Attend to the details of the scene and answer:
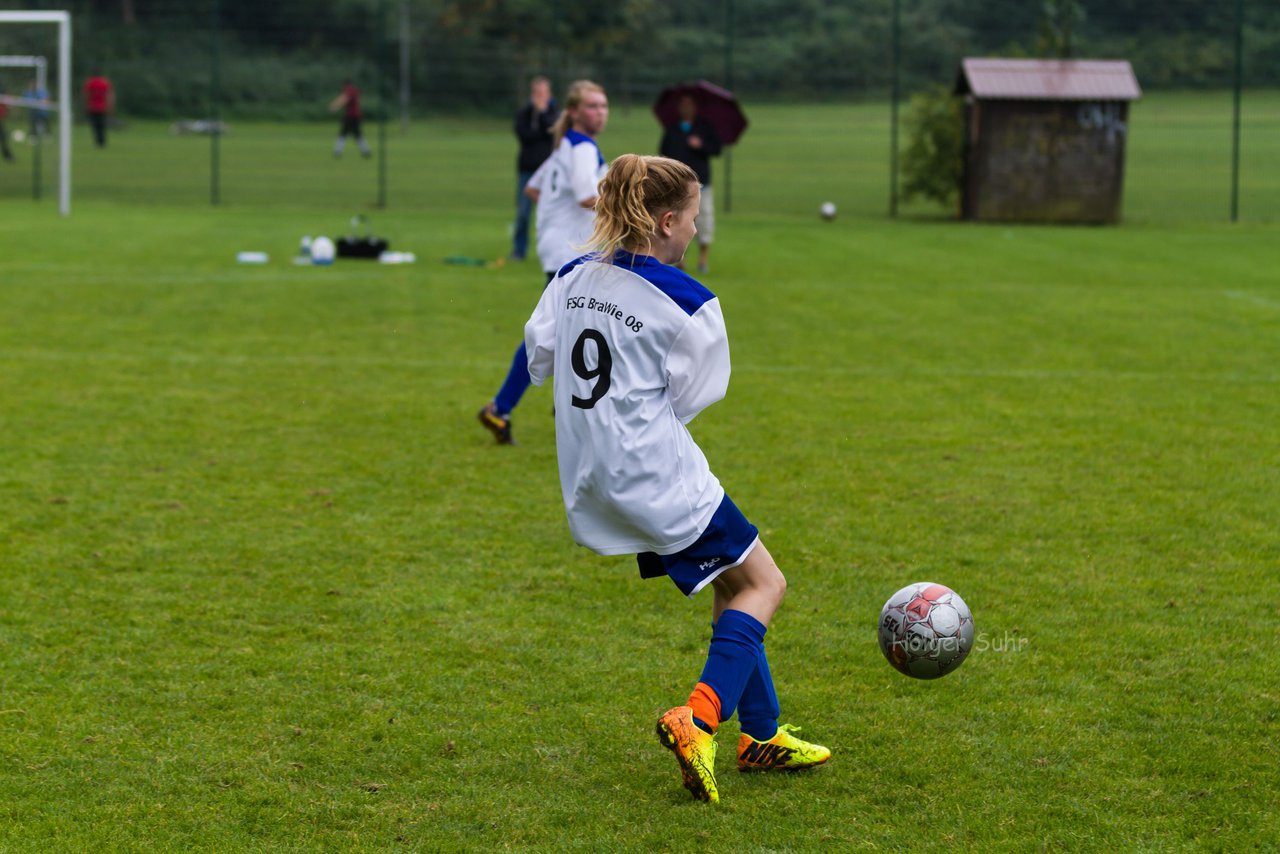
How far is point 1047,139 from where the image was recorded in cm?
2266

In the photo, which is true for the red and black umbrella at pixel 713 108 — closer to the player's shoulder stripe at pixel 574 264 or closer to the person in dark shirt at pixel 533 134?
the person in dark shirt at pixel 533 134

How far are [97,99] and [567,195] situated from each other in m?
25.7

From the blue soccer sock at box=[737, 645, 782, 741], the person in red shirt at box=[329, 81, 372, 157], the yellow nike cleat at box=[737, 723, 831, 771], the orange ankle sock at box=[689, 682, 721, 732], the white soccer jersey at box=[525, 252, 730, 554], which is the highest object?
the person in red shirt at box=[329, 81, 372, 157]

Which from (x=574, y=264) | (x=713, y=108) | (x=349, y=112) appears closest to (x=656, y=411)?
(x=574, y=264)

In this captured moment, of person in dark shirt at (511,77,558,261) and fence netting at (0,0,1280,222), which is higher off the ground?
fence netting at (0,0,1280,222)

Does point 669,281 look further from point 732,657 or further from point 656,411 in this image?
point 732,657

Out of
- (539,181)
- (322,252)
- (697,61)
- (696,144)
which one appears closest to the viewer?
(539,181)

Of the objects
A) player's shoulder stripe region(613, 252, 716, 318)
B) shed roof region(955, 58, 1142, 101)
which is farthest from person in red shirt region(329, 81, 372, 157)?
player's shoulder stripe region(613, 252, 716, 318)

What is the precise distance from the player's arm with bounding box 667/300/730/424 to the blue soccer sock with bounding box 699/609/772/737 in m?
0.59

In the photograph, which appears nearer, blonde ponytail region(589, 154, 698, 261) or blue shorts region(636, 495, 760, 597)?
blonde ponytail region(589, 154, 698, 261)

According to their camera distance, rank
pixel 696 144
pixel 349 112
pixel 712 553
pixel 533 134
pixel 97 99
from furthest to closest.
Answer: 1. pixel 97 99
2. pixel 349 112
3. pixel 533 134
4. pixel 696 144
5. pixel 712 553

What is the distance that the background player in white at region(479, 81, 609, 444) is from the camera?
8.15m

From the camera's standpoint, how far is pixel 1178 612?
541 cm

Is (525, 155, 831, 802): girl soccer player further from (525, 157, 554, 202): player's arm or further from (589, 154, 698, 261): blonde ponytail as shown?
(525, 157, 554, 202): player's arm
